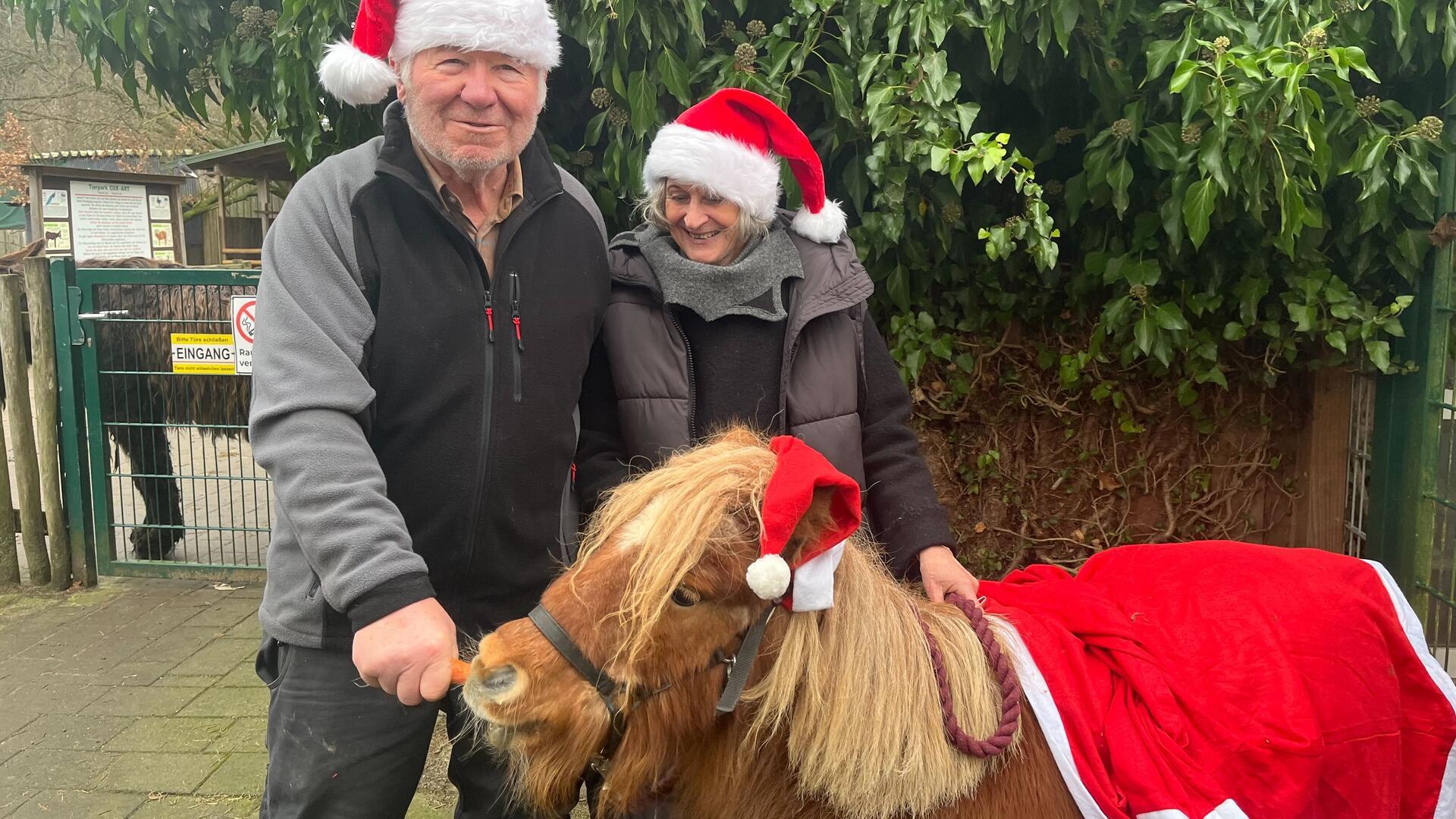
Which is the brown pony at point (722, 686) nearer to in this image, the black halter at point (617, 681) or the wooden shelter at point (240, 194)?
the black halter at point (617, 681)

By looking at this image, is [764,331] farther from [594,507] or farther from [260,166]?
[260,166]

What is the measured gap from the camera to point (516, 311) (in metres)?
2.12

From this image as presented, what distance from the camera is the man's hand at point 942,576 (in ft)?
7.27

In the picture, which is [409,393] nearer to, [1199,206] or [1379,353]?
[1199,206]

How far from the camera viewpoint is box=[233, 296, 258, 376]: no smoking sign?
5098mm

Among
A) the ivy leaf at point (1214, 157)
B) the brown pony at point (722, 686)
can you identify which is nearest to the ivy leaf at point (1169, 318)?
the ivy leaf at point (1214, 157)

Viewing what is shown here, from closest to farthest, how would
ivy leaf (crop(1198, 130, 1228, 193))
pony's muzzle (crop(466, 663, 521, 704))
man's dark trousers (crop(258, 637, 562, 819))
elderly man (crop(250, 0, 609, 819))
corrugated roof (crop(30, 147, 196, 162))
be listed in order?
pony's muzzle (crop(466, 663, 521, 704)), elderly man (crop(250, 0, 609, 819)), man's dark trousers (crop(258, 637, 562, 819)), ivy leaf (crop(1198, 130, 1228, 193)), corrugated roof (crop(30, 147, 196, 162))

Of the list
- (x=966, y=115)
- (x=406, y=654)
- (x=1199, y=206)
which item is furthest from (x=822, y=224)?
(x=406, y=654)

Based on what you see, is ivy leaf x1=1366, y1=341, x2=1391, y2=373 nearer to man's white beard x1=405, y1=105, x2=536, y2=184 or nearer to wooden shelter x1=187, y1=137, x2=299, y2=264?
man's white beard x1=405, y1=105, x2=536, y2=184

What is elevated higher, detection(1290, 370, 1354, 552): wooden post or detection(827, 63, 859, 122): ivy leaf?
detection(827, 63, 859, 122): ivy leaf

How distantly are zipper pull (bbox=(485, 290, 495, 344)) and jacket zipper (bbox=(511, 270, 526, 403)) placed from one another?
0.05 metres

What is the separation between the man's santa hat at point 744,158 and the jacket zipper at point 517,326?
1.83ft

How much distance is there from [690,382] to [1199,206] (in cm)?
176

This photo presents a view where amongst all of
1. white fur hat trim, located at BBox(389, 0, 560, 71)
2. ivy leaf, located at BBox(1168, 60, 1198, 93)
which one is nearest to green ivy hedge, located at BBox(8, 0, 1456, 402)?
ivy leaf, located at BBox(1168, 60, 1198, 93)
